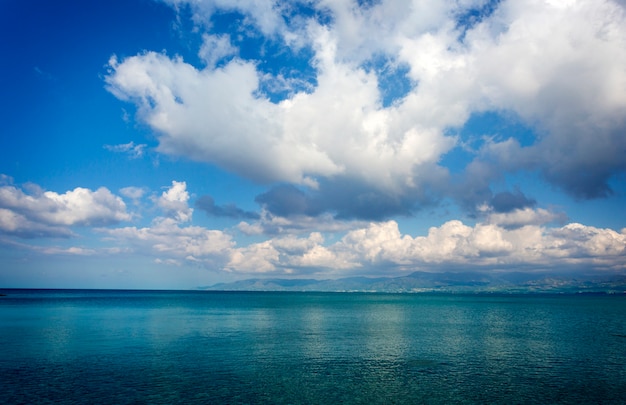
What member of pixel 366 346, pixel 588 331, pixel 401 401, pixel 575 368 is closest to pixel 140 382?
pixel 401 401

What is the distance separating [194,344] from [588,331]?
3346 inches

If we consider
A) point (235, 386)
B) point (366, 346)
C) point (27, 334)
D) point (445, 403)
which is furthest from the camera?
point (27, 334)

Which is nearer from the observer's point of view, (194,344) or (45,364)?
(45,364)

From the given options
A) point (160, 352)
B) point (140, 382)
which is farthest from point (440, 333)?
point (140, 382)

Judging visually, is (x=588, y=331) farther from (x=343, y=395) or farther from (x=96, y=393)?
(x=96, y=393)

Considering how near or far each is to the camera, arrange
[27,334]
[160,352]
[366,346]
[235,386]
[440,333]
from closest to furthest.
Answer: [235,386] < [160,352] < [366,346] < [27,334] < [440,333]

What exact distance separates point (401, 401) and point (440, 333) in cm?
5320

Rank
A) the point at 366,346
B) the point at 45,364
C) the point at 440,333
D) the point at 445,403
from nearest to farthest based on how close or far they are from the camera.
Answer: the point at 445,403
the point at 45,364
the point at 366,346
the point at 440,333

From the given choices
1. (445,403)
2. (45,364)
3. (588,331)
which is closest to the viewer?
(445,403)

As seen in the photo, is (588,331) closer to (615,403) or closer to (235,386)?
(615,403)

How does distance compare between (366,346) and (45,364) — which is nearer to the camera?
(45,364)

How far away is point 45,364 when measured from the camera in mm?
50438

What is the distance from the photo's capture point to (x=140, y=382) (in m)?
42.1

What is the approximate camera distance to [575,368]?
5166 cm
